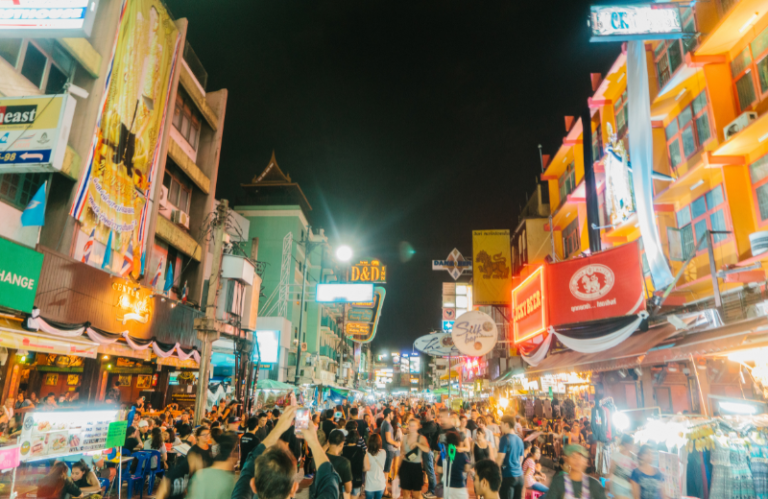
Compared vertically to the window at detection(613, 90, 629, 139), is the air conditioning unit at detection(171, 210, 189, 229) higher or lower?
lower

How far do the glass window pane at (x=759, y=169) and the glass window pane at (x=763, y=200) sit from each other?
263 millimetres

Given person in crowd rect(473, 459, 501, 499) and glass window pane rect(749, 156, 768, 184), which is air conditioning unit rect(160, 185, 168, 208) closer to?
person in crowd rect(473, 459, 501, 499)

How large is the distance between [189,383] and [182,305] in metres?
8.79

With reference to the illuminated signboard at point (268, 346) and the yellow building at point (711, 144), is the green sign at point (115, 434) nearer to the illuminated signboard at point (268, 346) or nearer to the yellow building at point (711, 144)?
the yellow building at point (711, 144)

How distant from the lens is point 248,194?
51.3 meters

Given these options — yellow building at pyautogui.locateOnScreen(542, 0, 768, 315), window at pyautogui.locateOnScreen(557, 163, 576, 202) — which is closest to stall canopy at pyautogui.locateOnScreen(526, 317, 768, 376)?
yellow building at pyautogui.locateOnScreen(542, 0, 768, 315)

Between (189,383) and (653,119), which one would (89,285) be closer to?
(189,383)

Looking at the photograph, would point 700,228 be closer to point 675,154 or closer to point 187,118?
point 675,154

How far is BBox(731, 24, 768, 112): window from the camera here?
36.3 ft

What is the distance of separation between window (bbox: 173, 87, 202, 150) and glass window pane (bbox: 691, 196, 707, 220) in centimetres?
2117

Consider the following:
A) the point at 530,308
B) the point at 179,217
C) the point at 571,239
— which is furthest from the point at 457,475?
the point at 179,217

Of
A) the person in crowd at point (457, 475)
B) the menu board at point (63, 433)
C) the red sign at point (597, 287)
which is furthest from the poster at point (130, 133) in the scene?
the red sign at point (597, 287)

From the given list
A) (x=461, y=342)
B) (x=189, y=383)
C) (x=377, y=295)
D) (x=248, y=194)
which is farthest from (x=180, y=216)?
(x=248, y=194)

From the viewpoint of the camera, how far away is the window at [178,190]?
71.1ft
